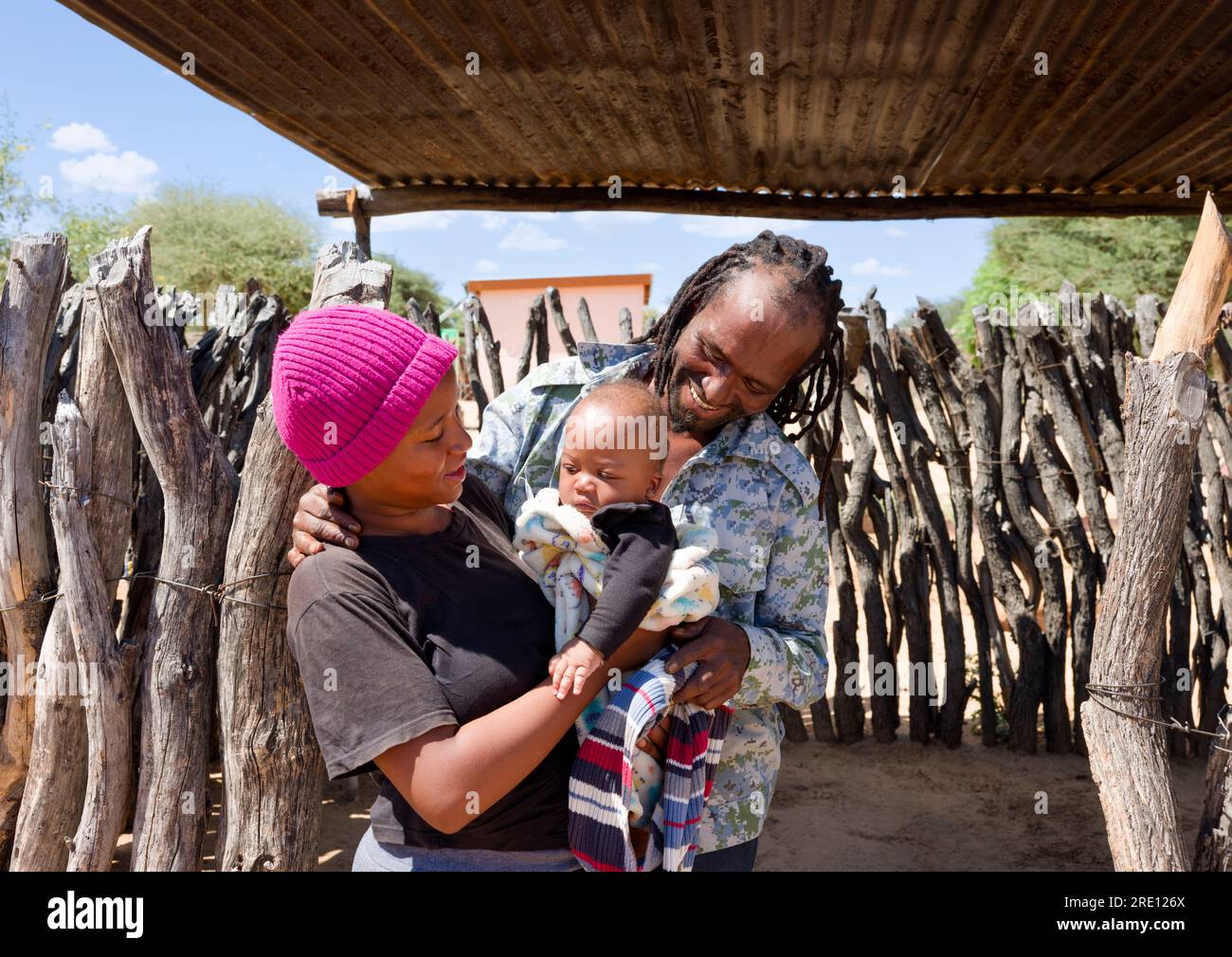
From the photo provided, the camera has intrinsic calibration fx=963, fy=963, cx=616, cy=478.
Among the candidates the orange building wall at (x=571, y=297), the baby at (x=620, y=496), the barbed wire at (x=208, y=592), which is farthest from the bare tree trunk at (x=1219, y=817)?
the orange building wall at (x=571, y=297)

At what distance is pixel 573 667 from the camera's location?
1.56 m

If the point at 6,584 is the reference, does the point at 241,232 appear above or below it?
above

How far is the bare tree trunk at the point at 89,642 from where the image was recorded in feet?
9.64

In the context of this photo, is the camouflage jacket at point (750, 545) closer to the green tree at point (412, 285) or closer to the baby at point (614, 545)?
the baby at point (614, 545)

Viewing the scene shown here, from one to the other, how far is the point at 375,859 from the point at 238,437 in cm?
326

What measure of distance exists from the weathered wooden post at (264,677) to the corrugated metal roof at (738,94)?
1.93 metres

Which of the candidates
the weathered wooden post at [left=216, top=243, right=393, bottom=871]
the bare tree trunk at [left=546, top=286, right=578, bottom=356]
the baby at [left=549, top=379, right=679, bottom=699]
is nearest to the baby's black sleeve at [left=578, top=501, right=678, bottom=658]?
the baby at [left=549, top=379, right=679, bottom=699]

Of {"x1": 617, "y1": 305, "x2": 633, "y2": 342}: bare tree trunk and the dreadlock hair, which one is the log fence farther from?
the dreadlock hair

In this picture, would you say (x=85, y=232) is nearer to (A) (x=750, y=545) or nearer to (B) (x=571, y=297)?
(B) (x=571, y=297)

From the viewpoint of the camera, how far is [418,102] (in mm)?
4441

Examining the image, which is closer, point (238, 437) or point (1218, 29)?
point (1218, 29)
